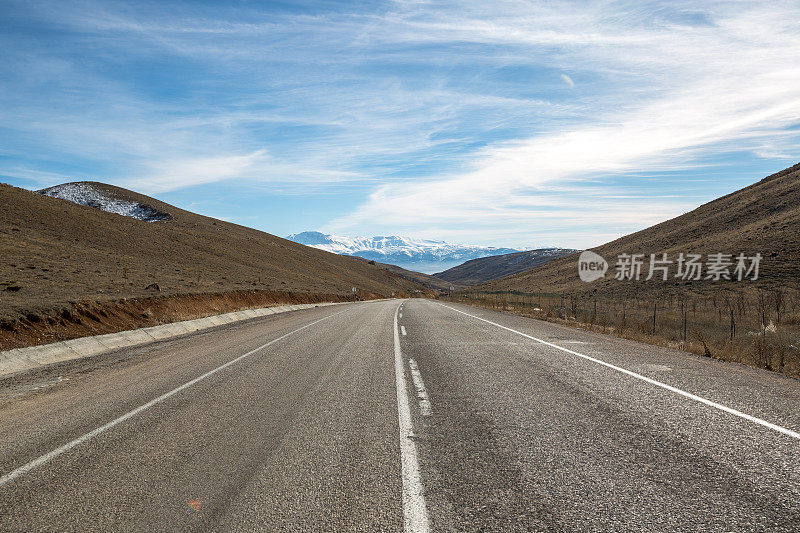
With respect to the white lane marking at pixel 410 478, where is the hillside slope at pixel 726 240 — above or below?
above

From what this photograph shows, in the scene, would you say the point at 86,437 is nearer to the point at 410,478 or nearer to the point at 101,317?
the point at 410,478

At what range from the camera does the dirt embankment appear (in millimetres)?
11219

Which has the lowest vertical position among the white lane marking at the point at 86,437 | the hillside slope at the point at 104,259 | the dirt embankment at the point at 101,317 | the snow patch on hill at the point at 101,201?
the white lane marking at the point at 86,437

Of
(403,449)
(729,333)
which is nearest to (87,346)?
(403,449)

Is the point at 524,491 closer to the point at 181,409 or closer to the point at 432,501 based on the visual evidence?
the point at 432,501

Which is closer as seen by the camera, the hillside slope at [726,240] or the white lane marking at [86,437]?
the white lane marking at [86,437]

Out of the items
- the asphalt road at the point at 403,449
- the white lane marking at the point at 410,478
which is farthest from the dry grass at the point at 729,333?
the white lane marking at the point at 410,478

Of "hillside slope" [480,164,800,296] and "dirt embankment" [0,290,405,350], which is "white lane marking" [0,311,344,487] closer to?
"dirt embankment" [0,290,405,350]

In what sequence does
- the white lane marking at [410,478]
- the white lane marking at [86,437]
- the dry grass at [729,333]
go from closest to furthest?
the white lane marking at [410,478]
the white lane marking at [86,437]
the dry grass at [729,333]

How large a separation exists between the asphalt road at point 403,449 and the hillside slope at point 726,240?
40531 mm

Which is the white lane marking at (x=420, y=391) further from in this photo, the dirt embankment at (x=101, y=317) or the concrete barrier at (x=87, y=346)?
the dirt embankment at (x=101, y=317)

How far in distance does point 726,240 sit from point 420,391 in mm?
61481

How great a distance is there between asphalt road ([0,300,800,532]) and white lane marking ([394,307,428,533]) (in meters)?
0.02

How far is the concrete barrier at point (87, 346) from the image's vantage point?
9.35 meters
